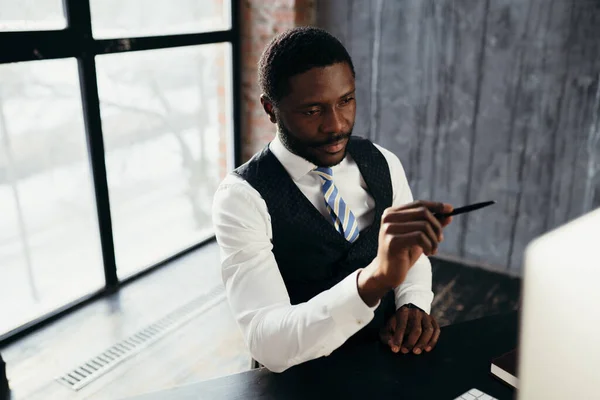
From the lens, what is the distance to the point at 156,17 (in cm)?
295

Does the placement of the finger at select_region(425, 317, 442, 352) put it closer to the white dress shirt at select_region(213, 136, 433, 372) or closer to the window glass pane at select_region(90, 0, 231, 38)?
the white dress shirt at select_region(213, 136, 433, 372)

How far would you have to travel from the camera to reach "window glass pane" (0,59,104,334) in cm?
241

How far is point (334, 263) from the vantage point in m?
1.41

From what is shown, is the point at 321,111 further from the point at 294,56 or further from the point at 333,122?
the point at 294,56

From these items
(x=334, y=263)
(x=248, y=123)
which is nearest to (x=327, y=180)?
(x=334, y=263)

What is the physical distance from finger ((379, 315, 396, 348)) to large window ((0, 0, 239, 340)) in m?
1.84

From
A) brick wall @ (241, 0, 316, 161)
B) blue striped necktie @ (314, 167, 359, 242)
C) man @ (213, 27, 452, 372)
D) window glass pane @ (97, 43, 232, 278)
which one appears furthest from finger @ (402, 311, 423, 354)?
brick wall @ (241, 0, 316, 161)

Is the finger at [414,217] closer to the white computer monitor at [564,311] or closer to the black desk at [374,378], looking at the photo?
the black desk at [374,378]

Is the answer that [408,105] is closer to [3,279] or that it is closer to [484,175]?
[484,175]

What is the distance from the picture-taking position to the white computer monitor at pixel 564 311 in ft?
1.05

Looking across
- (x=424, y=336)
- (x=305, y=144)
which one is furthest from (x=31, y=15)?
(x=424, y=336)

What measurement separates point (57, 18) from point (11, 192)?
0.77 meters

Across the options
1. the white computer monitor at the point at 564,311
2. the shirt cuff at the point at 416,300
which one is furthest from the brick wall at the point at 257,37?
the white computer monitor at the point at 564,311

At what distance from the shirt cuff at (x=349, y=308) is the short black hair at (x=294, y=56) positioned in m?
0.48
